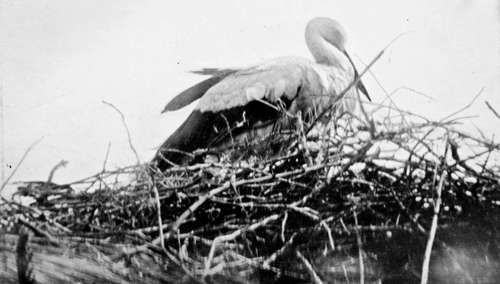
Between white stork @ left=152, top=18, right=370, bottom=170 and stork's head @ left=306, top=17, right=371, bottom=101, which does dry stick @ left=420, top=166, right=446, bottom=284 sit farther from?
stork's head @ left=306, top=17, right=371, bottom=101

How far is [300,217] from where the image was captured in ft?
4.07

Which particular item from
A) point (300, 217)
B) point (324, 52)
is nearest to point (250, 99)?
point (324, 52)

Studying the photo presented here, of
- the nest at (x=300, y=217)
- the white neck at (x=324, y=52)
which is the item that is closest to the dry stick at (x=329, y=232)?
the nest at (x=300, y=217)

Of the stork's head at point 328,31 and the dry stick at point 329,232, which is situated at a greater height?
the stork's head at point 328,31

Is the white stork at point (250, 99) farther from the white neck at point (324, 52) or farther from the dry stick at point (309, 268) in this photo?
the dry stick at point (309, 268)

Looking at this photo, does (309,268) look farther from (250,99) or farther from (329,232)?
(250,99)

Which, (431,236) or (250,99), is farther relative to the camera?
(250,99)

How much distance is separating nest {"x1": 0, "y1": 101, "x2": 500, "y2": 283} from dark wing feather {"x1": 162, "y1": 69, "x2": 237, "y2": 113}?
0.84m

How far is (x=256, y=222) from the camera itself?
122 centimetres

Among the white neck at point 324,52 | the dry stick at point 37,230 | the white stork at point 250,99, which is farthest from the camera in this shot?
the white neck at point 324,52

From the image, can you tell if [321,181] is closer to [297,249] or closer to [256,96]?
[297,249]

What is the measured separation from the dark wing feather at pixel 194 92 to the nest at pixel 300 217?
84 cm

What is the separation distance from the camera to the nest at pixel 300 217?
43.3 inches

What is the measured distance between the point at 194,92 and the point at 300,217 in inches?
43.6
